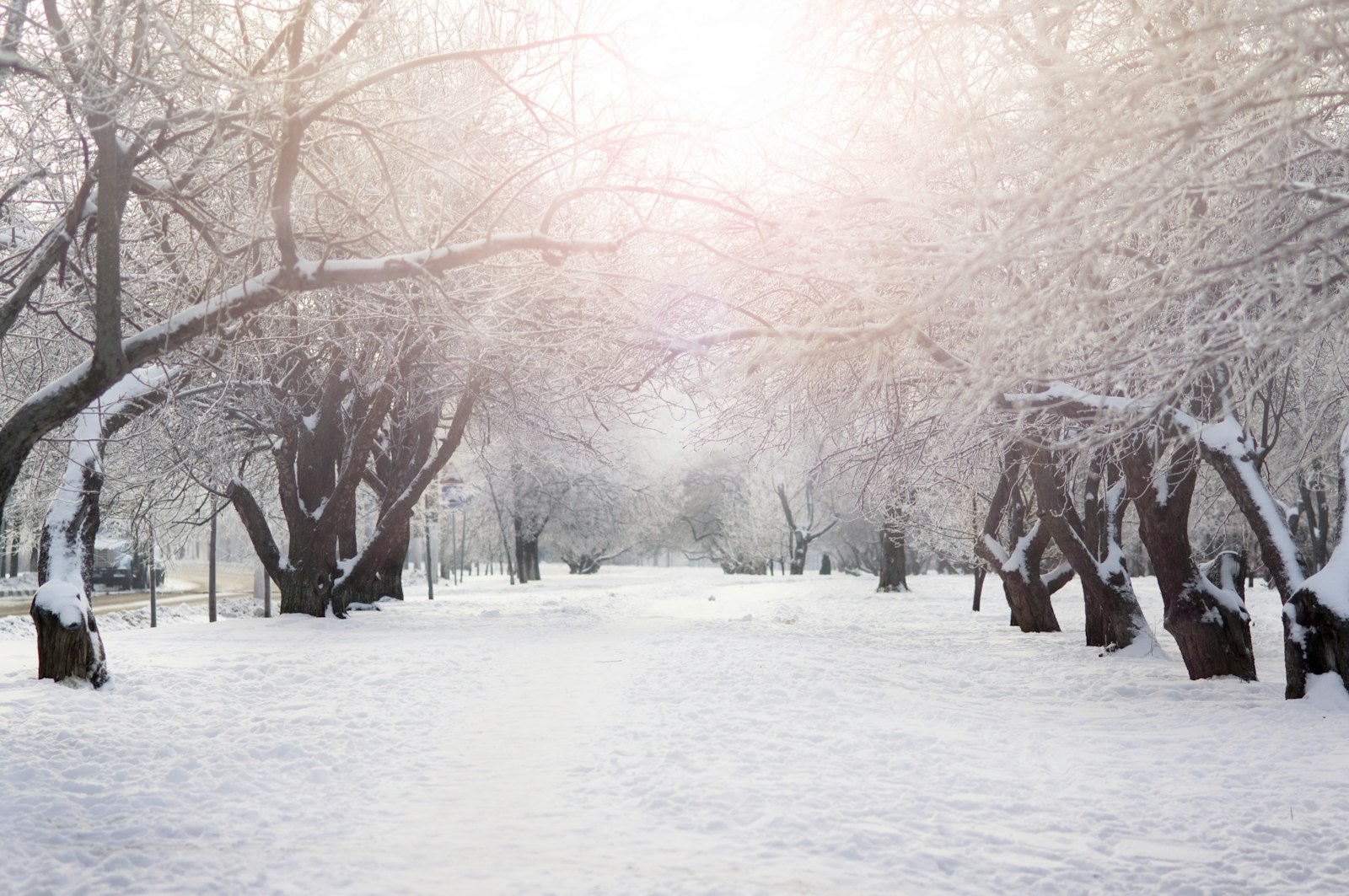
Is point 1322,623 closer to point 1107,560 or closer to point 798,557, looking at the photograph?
point 1107,560

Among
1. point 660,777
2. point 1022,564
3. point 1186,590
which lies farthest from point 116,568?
point 1186,590

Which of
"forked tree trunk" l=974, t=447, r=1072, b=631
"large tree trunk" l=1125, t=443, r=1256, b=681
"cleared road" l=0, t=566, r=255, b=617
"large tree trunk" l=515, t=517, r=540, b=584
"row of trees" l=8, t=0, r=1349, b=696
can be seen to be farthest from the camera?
"large tree trunk" l=515, t=517, r=540, b=584

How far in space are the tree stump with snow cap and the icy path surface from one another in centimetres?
28

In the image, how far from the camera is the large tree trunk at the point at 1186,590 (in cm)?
1052

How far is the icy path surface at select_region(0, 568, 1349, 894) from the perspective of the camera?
466 cm

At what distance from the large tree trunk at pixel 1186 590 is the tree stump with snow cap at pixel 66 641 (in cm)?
1046

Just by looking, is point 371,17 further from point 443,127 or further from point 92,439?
point 92,439

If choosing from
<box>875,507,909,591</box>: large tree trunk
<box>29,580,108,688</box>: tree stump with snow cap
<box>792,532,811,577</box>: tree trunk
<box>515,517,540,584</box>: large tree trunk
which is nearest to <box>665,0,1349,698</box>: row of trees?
<box>29,580,108,688</box>: tree stump with snow cap

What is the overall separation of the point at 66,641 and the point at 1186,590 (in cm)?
1113

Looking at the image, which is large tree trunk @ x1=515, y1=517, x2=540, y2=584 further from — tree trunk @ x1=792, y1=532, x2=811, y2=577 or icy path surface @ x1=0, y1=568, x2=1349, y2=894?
icy path surface @ x1=0, y1=568, x2=1349, y2=894

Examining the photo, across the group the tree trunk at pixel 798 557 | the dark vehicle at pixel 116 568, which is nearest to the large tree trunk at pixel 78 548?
the dark vehicle at pixel 116 568

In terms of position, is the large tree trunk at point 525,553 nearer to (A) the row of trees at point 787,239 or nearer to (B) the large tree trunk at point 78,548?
(A) the row of trees at point 787,239

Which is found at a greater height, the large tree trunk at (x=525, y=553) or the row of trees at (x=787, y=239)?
the row of trees at (x=787, y=239)

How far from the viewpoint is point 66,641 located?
29.8ft
